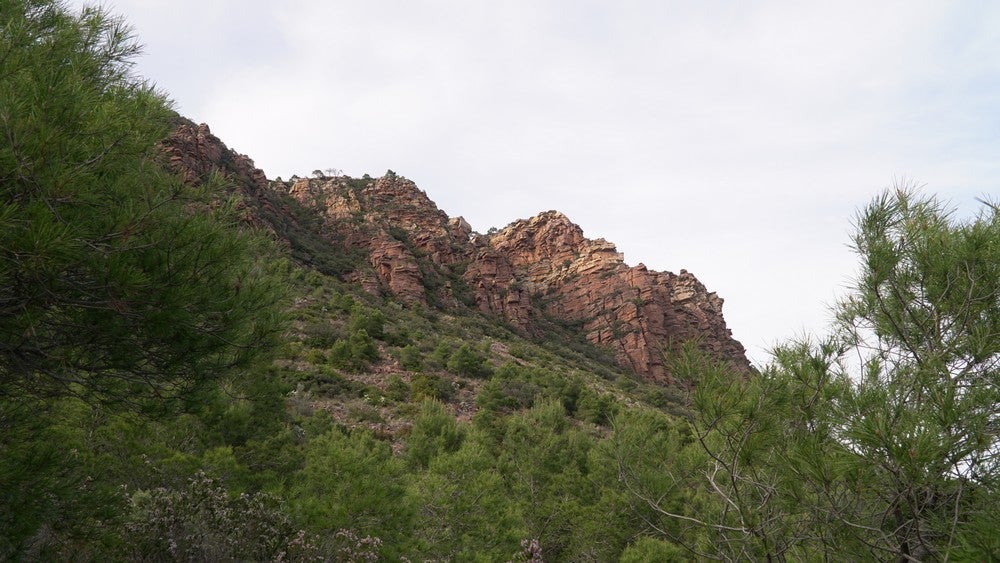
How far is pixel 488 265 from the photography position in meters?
69.5

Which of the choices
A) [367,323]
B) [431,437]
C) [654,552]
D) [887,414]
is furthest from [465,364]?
[887,414]

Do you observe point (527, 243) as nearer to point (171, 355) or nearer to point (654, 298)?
point (654, 298)

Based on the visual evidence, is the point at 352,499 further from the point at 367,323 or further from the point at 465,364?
the point at 367,323

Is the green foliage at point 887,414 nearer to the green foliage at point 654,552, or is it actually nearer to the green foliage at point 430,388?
the green foliage at point 654,552

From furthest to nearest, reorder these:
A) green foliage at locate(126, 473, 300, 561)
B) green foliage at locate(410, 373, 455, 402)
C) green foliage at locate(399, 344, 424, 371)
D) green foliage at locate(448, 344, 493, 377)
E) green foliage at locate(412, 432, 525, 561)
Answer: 1. green foliage at locate(448, 344, 493, 377)
2. green foliage at locate(399, 344, 424, 371)
3. green foliage at locate(410, 373, 455, 402)
4. green foliage at locate(412, 432, 525, 561)
5. green foliage at locate(126, 473, 300, 561)

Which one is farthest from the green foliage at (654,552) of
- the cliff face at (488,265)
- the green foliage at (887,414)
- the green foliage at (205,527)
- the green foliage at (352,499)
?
the cliff face at (488,265)

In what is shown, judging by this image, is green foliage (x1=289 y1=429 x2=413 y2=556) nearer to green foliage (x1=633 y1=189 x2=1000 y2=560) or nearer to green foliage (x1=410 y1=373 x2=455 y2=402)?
green foliage (x1=633 y1=189 x2=1000 y2=560)

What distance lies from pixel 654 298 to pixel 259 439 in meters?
63.7

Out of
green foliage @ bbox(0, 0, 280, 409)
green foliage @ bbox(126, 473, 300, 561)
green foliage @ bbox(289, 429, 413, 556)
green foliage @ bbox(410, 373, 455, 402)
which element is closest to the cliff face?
green foliage @ bbox(410, 373, 455, 402)

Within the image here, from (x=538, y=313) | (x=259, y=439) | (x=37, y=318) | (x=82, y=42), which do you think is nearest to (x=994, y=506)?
(x=37, y=318)

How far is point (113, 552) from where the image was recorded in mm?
6859

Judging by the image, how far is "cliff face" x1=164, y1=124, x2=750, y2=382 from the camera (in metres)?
57.8

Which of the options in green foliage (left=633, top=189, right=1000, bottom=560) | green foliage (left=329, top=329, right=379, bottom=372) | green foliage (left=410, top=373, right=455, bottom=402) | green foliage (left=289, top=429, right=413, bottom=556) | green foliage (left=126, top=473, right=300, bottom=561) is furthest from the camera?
green foliage (left=329, top=329, right=379, bottom=372)

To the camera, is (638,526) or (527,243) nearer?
(638,526)
